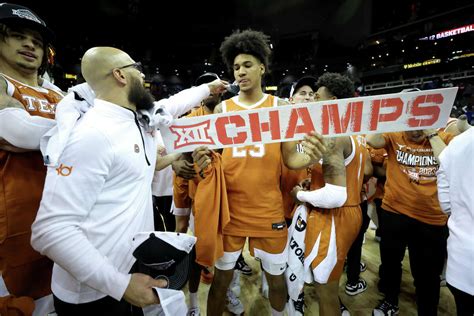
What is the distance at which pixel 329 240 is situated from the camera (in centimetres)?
197

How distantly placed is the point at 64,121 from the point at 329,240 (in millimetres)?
1824

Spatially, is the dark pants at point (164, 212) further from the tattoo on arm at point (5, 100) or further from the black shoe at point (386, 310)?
the black shoe at point (386, 310)

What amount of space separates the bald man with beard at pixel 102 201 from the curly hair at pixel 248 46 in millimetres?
1072

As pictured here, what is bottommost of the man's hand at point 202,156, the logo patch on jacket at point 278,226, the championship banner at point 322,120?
the logo patch on jacket at point 278,226

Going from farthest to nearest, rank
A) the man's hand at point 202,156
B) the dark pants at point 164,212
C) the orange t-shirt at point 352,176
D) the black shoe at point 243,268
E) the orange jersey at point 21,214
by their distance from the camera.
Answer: the dark pants at point 164,212 → the black shoe at point 243,268 → the orange t-shirt at point 352,176 → the man's hand at point 202,156 → the orange jersey at point 21,214

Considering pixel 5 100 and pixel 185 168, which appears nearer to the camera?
pixel 5 100

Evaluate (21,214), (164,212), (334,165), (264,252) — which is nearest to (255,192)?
(264,252)

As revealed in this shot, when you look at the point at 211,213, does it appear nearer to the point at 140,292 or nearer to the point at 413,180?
the point at 140,292

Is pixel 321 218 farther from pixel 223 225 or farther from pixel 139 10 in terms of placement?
pixel 139 10

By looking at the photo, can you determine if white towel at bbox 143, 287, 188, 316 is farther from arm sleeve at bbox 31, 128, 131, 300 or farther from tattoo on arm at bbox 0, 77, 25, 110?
tattoo on arm at bbox 0, 77, 25, 110

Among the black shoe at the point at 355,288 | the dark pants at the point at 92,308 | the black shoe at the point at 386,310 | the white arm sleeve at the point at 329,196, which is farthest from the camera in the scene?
the black shoe at the point at 355,288

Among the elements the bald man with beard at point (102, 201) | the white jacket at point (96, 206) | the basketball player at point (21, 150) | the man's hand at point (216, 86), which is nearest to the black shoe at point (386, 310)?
the bald man with beard at point (102, 201)

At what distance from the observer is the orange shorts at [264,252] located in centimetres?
202

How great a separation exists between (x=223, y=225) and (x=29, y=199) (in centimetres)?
119
